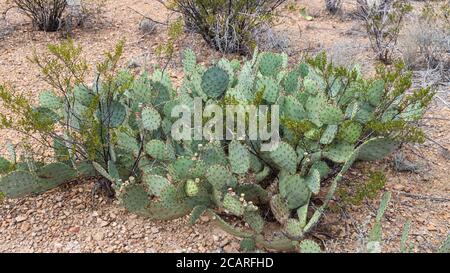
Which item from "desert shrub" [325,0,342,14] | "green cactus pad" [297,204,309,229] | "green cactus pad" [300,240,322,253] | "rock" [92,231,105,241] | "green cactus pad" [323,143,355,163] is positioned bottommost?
"rock" [92,231,105,241]

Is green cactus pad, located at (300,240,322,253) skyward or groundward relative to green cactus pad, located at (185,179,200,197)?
groundward

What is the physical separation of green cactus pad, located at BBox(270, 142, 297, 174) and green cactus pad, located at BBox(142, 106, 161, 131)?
28.9 inches

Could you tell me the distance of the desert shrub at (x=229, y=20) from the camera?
5.30 metres

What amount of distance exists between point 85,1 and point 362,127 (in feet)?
13.6

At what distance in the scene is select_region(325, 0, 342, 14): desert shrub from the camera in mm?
7082

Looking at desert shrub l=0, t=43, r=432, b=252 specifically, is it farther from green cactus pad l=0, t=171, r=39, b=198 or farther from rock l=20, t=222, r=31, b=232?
rock l=20, t=222, r=31, b=232

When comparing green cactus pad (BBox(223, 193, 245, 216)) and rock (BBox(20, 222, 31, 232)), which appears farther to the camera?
rock (BBox(20, 222, 31, 232))

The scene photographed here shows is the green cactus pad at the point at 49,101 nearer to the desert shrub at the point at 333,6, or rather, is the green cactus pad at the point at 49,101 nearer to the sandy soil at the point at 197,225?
the sandy soil at the point at 197,225

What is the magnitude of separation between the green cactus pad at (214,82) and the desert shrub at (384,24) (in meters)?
2.44

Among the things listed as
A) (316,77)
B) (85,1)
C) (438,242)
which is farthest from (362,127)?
(85,1)

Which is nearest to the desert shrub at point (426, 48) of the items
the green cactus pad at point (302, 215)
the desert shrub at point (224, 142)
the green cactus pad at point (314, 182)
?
the desert shrub at point (224, 142)

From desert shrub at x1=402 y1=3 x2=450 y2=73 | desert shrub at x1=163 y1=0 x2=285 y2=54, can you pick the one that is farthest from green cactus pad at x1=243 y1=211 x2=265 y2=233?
desert shrub at x1=402 y1=3 x2=450 y2=73

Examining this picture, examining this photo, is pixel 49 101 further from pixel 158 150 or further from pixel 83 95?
pixel 158 150

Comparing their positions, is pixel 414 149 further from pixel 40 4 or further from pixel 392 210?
pixel 40 4
